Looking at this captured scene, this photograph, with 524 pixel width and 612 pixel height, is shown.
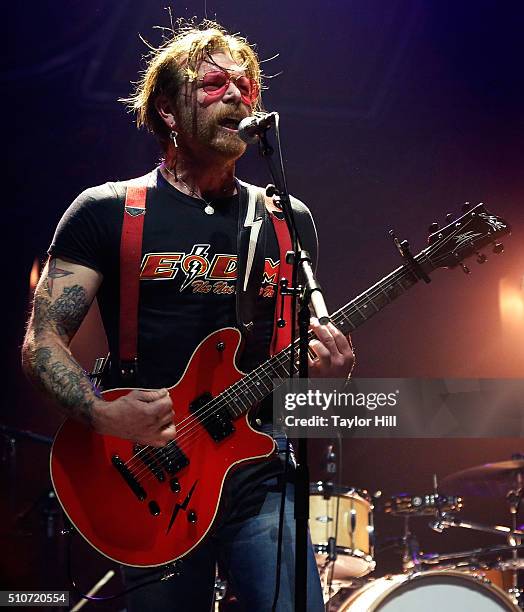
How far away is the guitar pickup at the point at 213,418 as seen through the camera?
2678 mm

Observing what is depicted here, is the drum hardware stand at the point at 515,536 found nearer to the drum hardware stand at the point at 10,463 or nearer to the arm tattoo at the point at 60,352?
the drum hardware stand at the point at 10,463

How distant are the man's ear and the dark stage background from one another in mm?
1801

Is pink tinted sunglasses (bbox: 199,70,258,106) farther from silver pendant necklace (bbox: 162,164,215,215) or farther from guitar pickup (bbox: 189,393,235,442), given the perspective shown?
guitar pickup (bbox: 189,393,235,442)

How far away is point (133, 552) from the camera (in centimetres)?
257

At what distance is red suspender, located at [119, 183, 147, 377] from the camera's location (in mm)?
2721

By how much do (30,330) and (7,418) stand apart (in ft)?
10.8

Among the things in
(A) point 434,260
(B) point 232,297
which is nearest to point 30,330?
(B) point 232,297

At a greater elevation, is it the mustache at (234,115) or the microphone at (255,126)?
the mustache at (234,115)

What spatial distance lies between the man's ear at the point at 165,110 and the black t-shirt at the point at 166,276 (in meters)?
0.38

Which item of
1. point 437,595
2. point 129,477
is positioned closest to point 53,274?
point 129,477

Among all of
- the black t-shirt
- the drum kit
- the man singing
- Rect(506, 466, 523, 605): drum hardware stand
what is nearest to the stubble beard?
the man singing

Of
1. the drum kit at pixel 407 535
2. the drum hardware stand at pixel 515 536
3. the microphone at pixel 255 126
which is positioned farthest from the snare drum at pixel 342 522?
the microphone at pixel 255 126

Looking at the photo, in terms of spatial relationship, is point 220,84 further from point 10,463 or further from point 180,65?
point 10,463

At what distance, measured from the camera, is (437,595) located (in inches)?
150
